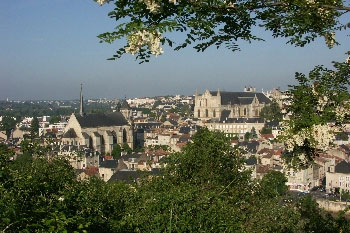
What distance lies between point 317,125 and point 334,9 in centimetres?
135

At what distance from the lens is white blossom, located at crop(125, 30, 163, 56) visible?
12.1 ft

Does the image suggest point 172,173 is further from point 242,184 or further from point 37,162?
point 37,162

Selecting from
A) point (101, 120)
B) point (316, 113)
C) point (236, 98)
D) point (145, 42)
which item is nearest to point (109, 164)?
point (101, 120)

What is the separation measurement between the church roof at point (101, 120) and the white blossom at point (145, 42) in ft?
220

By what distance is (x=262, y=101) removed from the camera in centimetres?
10531

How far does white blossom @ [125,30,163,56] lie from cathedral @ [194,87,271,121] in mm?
96703

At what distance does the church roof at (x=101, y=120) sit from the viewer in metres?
70.8

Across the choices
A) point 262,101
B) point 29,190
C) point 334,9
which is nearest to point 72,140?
point 262,101

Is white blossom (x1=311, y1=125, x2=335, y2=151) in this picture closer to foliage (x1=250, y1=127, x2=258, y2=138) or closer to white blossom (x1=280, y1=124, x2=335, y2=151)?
white blossom (x1=280, y1=124, x2=335, y2=151)

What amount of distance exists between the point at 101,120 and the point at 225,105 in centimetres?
3592

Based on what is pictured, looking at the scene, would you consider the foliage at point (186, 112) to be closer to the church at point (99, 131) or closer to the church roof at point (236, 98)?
the church roof at point (236, 98)

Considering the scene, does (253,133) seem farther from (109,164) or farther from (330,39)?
(330,39)

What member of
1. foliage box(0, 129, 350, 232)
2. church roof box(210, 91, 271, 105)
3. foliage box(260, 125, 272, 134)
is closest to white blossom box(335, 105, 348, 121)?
foliage box(0, 129, 350, 232)

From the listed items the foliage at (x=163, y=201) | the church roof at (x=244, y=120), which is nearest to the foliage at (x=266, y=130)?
the church roof at (x=244, y=120)
